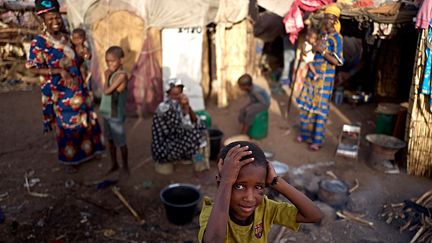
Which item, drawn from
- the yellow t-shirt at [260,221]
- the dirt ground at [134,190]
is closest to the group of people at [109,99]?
the dirt ground at [134,190]

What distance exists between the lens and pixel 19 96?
919cm

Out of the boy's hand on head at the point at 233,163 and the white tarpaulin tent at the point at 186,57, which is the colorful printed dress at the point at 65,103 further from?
the boy's hand on head at the point at 233,163

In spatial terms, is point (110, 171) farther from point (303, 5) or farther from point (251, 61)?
point (251, 61)

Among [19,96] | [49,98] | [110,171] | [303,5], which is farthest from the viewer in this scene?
[19,96]

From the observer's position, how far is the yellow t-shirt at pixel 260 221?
5.95ft

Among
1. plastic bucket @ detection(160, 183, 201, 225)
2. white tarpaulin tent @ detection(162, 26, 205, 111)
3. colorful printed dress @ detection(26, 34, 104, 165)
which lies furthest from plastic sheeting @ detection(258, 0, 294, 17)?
A: plastic bucket @ detection(160, 183, 201, 225)

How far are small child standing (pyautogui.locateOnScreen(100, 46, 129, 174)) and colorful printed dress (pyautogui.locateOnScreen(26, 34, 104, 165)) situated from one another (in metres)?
0.48

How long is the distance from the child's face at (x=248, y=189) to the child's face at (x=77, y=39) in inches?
158

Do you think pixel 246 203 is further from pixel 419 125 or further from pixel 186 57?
pixel 186 57

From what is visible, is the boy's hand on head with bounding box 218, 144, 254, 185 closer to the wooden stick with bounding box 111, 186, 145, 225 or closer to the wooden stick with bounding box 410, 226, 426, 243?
the wooden stick with bounding box 111, 186, 145, 225

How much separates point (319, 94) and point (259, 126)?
129 cm

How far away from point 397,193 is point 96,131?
4601mm

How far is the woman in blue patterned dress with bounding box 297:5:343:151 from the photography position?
18.3 ft

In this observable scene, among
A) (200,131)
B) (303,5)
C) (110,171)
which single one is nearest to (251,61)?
(303,5)
